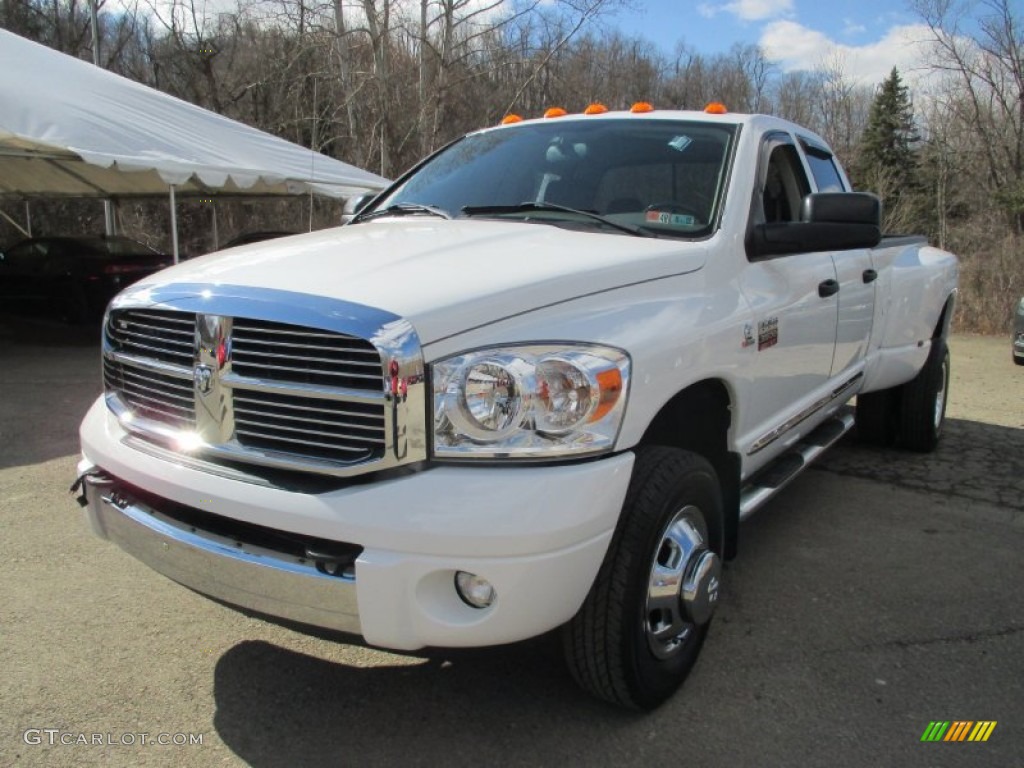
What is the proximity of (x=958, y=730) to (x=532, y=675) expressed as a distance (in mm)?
1317

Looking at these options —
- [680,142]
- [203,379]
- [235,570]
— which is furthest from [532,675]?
[680,142]

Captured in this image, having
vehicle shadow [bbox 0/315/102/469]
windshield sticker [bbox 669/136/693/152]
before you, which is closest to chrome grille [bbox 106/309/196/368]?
windshield sticker [bbox 669/136/693/152]

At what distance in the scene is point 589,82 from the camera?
2798 centimetres

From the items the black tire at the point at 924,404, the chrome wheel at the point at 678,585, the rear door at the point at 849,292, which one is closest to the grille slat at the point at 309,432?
the chrome wheel at the point at 678,585

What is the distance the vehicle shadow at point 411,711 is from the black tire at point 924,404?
11.7 ft

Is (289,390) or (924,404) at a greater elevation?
(289,390)

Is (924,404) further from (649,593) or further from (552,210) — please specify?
(649,593)

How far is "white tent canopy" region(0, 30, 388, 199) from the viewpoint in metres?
10.1

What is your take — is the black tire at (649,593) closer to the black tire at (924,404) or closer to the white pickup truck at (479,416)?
the white pickup truck at (479,416)

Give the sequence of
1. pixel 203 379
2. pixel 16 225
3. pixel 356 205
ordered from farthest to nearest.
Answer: pixel 16 225 → pixel 356 205 → pixel 203 379

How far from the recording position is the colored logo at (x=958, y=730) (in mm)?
2479

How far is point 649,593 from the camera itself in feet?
7.97

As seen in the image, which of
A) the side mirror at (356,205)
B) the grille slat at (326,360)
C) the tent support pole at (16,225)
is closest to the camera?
the grille slat at (326,360)

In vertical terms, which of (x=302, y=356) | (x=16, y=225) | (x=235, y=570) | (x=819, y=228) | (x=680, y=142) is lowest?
(x=235, y=570)
